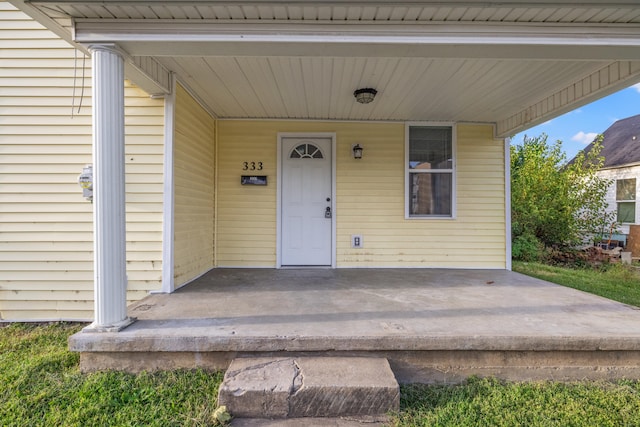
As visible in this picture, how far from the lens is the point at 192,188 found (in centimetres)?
376

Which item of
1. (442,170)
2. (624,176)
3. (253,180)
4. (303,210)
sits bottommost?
(303,210)

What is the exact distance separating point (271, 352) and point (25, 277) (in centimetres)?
293

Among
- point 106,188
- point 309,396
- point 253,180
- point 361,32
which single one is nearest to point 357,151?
point 253,180

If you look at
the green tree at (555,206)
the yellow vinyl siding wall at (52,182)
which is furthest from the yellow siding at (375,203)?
the green tree at (555,206)

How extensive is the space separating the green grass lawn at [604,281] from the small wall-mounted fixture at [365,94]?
3.62 metres

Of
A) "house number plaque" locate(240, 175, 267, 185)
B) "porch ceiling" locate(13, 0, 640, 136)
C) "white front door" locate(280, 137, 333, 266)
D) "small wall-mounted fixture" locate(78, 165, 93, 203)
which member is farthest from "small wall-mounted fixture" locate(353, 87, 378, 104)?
"small wall-mounted fixture" locate(78, 165, 93, 203)

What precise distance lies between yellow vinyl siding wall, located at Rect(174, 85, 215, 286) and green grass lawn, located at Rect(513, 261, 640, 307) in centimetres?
481

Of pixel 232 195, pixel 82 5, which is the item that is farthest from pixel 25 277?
pixel 82 5

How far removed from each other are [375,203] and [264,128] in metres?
2.01

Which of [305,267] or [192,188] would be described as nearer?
[192,188]

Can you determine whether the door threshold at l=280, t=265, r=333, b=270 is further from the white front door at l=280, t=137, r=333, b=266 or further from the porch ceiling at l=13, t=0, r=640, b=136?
the porch ceiling at l=13, t=0, r=640, b=136

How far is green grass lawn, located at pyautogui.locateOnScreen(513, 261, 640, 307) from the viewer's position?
399 cm

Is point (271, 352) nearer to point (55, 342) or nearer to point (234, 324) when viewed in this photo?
point (234, 324)

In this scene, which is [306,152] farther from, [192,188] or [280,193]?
[192,188]
